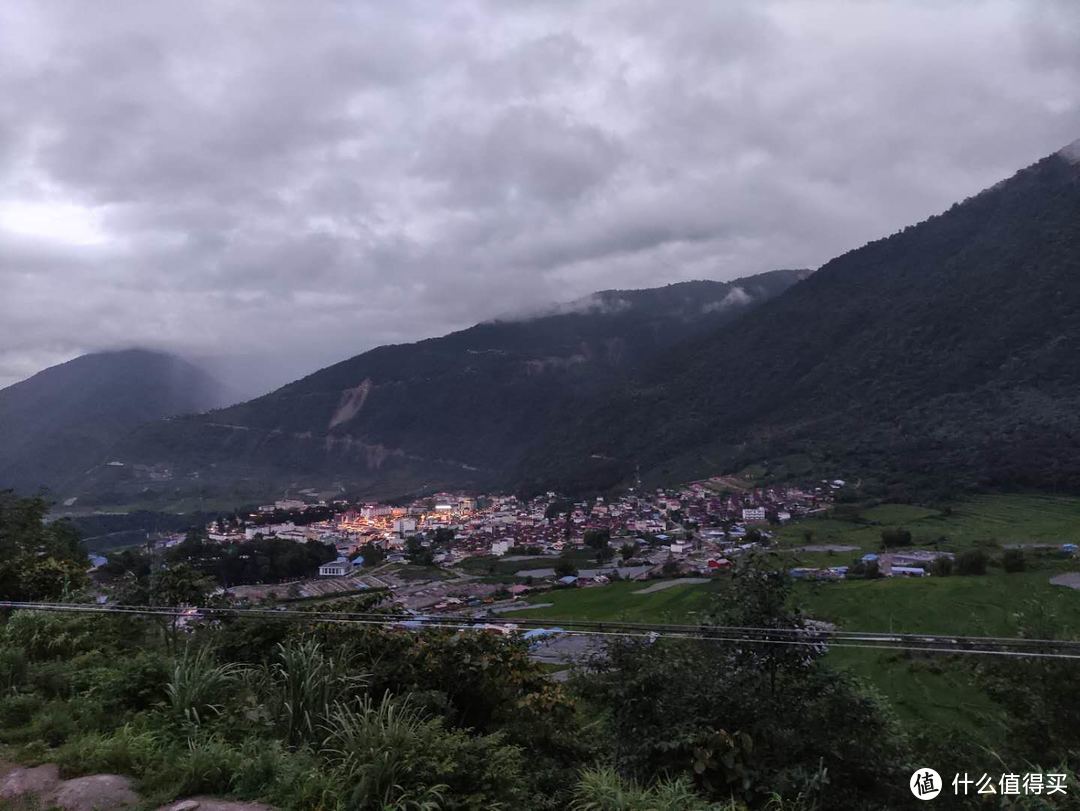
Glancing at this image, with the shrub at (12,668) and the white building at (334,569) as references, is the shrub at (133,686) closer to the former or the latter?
the shrub at (12,668)

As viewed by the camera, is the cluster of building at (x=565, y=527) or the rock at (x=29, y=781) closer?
the rock at (x=29, y=781)

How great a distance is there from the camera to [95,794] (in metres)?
4.04

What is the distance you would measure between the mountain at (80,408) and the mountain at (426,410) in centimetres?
769

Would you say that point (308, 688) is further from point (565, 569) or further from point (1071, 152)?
point (1071, 152)

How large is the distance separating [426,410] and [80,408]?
2097 inches

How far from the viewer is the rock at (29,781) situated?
4.07 metres

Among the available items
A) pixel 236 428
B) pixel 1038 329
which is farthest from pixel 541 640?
pixel 236 428

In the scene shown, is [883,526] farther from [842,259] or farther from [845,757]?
[842,259]

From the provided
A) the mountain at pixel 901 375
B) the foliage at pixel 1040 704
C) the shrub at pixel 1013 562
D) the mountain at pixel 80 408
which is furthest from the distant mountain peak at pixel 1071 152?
the mountain at pixel 80 408

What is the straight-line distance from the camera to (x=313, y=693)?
538 centimetres

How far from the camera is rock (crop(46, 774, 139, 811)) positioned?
393 cm

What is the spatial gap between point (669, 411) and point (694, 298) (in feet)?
211

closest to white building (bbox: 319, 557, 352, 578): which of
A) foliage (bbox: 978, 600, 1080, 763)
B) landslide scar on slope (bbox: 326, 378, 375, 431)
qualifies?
foliage (bbox: 978, 600, 1080, 763)

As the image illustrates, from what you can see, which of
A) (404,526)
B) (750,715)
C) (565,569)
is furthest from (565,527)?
(750,715)
